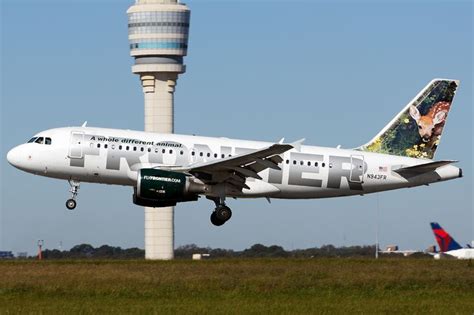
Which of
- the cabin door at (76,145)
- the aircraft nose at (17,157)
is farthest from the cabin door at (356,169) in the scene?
the aircraft nose at (17,157)

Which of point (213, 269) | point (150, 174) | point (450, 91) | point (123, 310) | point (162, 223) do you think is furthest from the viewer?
point (162, 223)

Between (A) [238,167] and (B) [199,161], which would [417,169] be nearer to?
(A) [238,167]

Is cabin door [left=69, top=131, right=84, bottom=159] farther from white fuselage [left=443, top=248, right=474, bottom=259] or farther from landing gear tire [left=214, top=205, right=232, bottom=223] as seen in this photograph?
white fuselage [left=443, top=248, right=474, bottom=259]

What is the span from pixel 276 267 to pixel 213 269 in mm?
2786

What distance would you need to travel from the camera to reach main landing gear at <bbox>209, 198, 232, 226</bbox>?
6072 cm

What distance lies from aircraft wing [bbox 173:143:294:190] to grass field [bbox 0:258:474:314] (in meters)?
5.96

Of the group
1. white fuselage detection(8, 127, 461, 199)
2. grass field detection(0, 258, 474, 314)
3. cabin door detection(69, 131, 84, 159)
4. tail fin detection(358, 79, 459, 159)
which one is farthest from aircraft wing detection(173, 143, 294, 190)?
tail fin detection(358, 79, 459, 159)

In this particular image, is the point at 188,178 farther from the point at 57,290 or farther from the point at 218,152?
the point at 57,290

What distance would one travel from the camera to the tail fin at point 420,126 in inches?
2559

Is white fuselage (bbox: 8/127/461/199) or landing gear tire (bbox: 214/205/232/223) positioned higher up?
white fuselage (bbox: 8/127/461/199)

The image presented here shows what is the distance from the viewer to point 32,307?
129ft

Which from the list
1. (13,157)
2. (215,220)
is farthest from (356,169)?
(13,157)

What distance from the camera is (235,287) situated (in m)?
45.2

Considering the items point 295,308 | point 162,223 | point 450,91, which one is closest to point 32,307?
point 295,308
